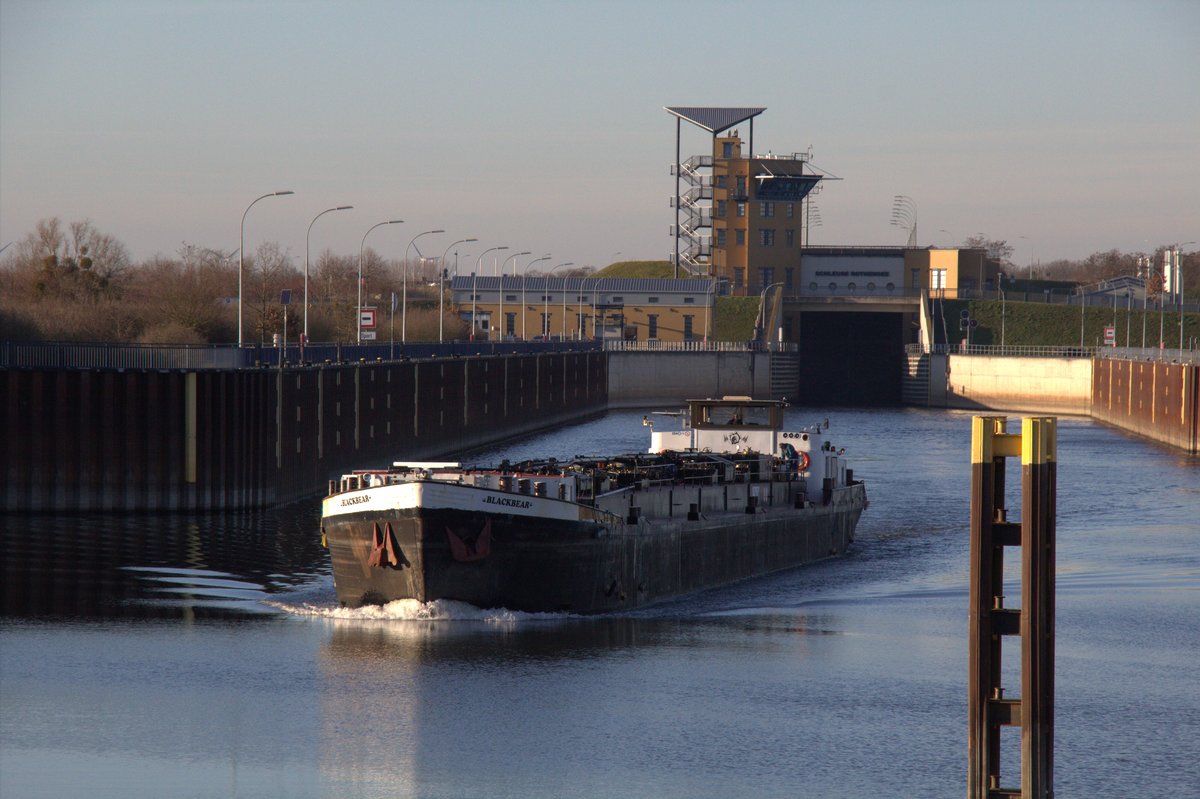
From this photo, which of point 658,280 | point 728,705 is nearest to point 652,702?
point 728,705

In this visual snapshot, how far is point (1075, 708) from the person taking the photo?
2875cm

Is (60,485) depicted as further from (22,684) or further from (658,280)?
(658,280)

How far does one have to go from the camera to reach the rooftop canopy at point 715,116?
161 metres

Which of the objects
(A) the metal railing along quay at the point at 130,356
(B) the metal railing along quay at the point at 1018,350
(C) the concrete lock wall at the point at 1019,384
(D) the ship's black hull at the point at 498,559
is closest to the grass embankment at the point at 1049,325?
(B) the metal railing along quay at the point at 1018,350

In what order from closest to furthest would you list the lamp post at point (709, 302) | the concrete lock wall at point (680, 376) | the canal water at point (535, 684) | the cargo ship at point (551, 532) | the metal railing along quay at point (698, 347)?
the canal water at point (535, 684), the cargo ship at point (551, 532), the concrete lock wall at point (680, 376), the metal railing along quay at point (698, 347), the lamp post at point (709, 302)

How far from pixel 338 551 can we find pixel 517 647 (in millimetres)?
5233

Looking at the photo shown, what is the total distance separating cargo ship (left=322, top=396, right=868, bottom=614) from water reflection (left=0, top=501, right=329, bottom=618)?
4.51m

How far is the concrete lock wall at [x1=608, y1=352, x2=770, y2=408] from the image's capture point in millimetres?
143625

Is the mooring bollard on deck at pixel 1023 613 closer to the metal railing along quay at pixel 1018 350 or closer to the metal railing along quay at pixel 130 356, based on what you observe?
the metal railing along quay at pixel 130 356

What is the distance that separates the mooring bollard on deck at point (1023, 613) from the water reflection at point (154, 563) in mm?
19922

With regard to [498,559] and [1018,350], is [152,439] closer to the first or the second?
[498,559]

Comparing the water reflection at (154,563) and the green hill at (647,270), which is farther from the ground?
the green hill at (647,270)

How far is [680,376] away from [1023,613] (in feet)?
403

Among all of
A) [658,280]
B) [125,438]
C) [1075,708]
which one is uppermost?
[658,280]
